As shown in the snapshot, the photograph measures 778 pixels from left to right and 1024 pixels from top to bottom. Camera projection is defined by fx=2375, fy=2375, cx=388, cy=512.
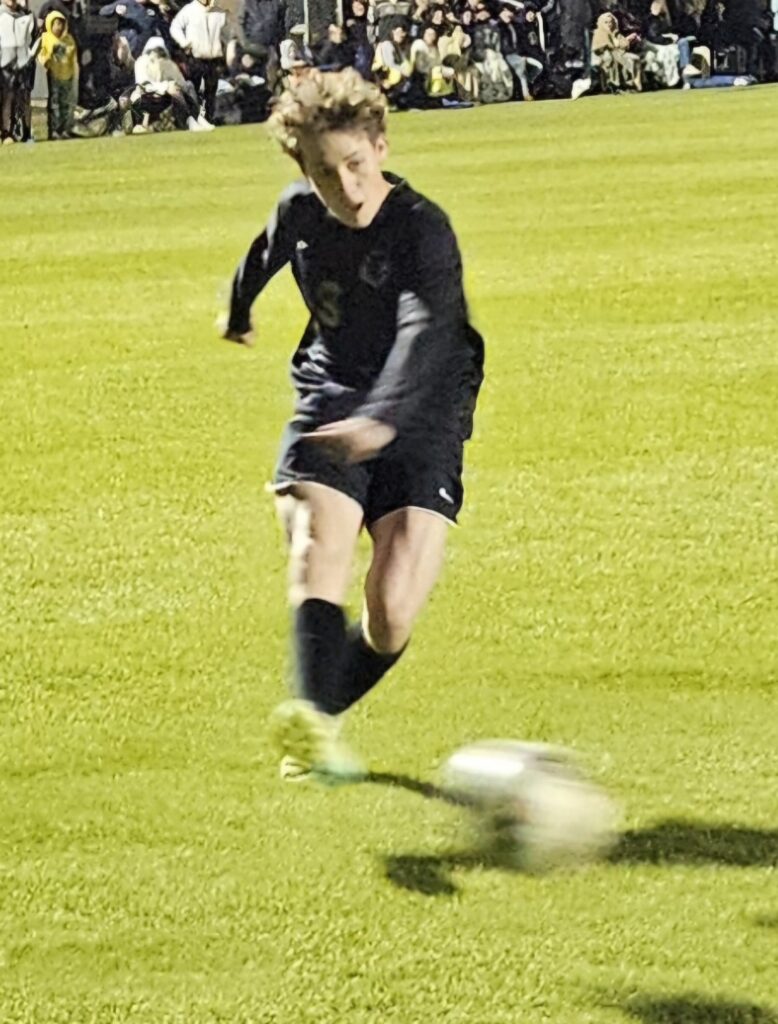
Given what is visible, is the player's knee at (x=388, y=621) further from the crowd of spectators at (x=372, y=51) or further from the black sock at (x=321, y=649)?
the crowd of spectators at (x=372, y=51)

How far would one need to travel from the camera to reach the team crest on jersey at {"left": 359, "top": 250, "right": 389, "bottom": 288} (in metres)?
5.74

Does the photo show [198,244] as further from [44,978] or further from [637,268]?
[44,978]

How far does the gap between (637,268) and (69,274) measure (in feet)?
13.0

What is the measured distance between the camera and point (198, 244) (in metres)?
17.7

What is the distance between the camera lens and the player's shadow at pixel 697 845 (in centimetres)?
562

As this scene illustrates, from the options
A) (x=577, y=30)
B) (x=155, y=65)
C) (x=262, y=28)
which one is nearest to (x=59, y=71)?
(x=155, y=65)

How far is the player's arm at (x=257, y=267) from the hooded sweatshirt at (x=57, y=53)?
945 inches

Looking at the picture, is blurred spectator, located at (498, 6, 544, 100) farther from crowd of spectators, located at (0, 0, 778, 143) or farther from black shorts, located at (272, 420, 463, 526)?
black shorts, located at (272, 420, 463, 526)

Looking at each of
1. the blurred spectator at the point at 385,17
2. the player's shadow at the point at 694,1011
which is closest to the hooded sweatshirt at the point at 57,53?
the blurred spectator at the point at 385,17

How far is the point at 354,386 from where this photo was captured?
5.88 metres

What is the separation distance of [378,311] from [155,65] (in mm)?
25581

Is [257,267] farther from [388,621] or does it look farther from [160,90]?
[160,90]

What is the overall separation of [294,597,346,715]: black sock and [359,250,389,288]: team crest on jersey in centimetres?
84

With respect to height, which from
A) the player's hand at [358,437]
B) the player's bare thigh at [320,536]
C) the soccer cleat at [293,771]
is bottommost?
the soccer cleat at [293,771]
